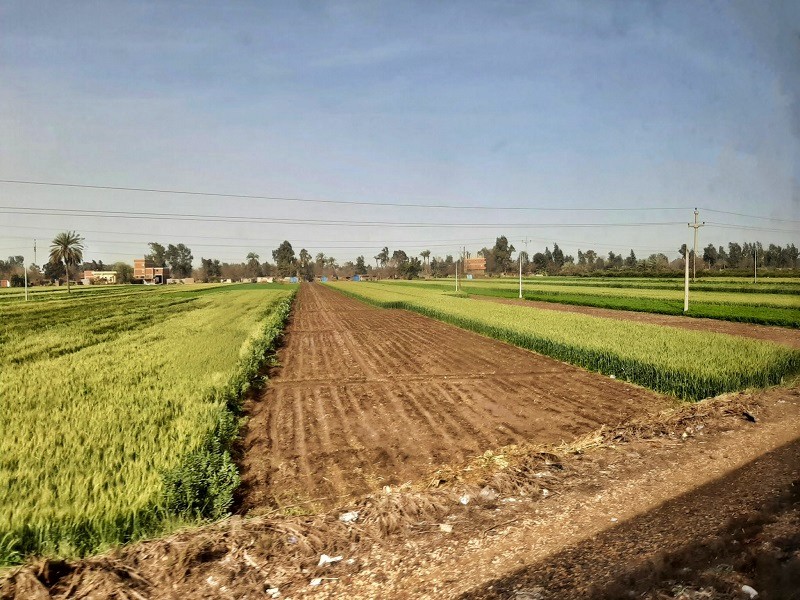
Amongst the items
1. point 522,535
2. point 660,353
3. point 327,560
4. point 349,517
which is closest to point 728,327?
point 660,353

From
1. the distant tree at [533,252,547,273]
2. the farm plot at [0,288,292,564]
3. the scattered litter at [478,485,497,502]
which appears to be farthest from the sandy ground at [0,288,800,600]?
the distant tree at [533,252,547,273]

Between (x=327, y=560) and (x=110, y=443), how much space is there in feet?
13.8

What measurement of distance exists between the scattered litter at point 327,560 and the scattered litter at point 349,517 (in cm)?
60

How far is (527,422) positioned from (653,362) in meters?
5.38

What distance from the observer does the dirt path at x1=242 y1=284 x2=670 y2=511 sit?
7441 millimetres

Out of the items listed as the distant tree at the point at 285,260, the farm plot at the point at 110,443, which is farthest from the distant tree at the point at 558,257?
the farm plot at the point at 110,443

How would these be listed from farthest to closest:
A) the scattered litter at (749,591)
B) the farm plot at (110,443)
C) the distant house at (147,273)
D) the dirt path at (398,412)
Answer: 1. the distant house at (147,273)
2. the dirt path at (398,412)
3. the farm plot at (110,443)
4. the scattered litter at (749,591)

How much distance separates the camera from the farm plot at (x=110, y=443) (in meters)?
4.57

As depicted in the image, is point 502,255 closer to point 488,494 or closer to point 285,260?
point 285,260

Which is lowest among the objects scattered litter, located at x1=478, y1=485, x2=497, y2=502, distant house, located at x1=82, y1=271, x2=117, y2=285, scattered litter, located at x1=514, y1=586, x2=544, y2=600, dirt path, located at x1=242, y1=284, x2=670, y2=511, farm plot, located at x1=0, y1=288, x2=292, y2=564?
dirt path, located at x1=242, y1=284, x2=670, y2=511

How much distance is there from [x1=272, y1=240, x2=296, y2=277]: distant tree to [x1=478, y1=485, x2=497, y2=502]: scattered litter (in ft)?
599

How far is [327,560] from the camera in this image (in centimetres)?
436

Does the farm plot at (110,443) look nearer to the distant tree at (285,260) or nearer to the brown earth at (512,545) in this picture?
the brown earth at (512,545)

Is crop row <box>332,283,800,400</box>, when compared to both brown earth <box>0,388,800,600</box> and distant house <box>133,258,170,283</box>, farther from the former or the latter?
distant house <box>133,258,170,283</box>
